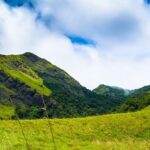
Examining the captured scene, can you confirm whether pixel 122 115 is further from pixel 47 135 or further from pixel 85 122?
pixel 47 135

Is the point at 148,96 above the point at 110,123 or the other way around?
above

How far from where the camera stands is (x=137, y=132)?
138 feet

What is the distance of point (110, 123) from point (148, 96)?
126305mm

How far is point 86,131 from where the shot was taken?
4100 cm

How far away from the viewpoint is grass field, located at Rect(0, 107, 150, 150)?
32.0 metres

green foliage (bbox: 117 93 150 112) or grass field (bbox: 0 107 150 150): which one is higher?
green foliage (bbox: 117 93 150 112)

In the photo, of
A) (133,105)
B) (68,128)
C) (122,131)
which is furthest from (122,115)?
(133,105)

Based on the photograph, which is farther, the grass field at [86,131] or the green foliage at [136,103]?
the green foliage at [136,103]

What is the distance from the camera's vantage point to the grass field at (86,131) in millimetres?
32000

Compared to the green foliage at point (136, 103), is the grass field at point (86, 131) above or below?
below

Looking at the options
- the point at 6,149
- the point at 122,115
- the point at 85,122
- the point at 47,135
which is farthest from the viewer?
the point at 122,115

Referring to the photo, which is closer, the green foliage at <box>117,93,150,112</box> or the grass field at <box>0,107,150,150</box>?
the grass field at <box>0,107,150,150</box>

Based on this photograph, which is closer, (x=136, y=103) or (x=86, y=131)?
(x=86, y=131)

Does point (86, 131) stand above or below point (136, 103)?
below
